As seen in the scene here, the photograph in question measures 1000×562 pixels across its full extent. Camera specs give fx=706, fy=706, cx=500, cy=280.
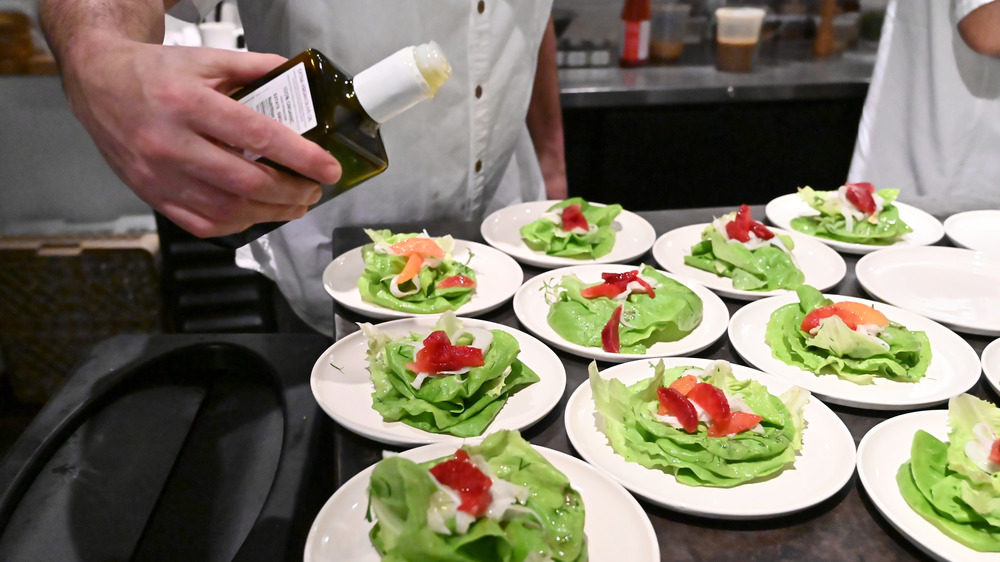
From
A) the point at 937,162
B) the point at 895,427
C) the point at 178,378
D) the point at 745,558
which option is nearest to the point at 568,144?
the point at 937,162

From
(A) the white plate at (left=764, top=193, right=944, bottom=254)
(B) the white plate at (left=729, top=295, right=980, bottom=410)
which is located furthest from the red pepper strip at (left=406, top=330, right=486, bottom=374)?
(A) the white plate at (left=764, top=193, right=944, bottom=254)

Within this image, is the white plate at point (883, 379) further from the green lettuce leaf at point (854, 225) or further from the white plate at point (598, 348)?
the green lettuce leaf at point (854, 225)

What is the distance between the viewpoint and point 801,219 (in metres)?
1.94

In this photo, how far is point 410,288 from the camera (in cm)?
150

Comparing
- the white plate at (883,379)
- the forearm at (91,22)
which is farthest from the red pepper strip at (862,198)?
the forearm at (91,22)

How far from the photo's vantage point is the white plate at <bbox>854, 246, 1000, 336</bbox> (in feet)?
4.91

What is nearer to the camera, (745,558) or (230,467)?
(745,558)

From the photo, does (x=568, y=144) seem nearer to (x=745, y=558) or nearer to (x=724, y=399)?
(x=724, y=399)

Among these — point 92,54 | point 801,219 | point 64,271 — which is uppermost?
point 92,54

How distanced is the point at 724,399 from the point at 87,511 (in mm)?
1172

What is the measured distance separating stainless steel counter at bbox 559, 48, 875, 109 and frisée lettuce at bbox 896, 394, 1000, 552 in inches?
91.0

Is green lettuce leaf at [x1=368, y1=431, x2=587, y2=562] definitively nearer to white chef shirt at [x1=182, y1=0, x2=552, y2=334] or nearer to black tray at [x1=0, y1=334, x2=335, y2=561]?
black tray at [x1=0, y1=334, x2=335, y2=561]

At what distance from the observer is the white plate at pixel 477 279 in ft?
4.84

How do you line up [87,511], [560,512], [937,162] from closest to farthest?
[560,512], [87,511], [937,162]
